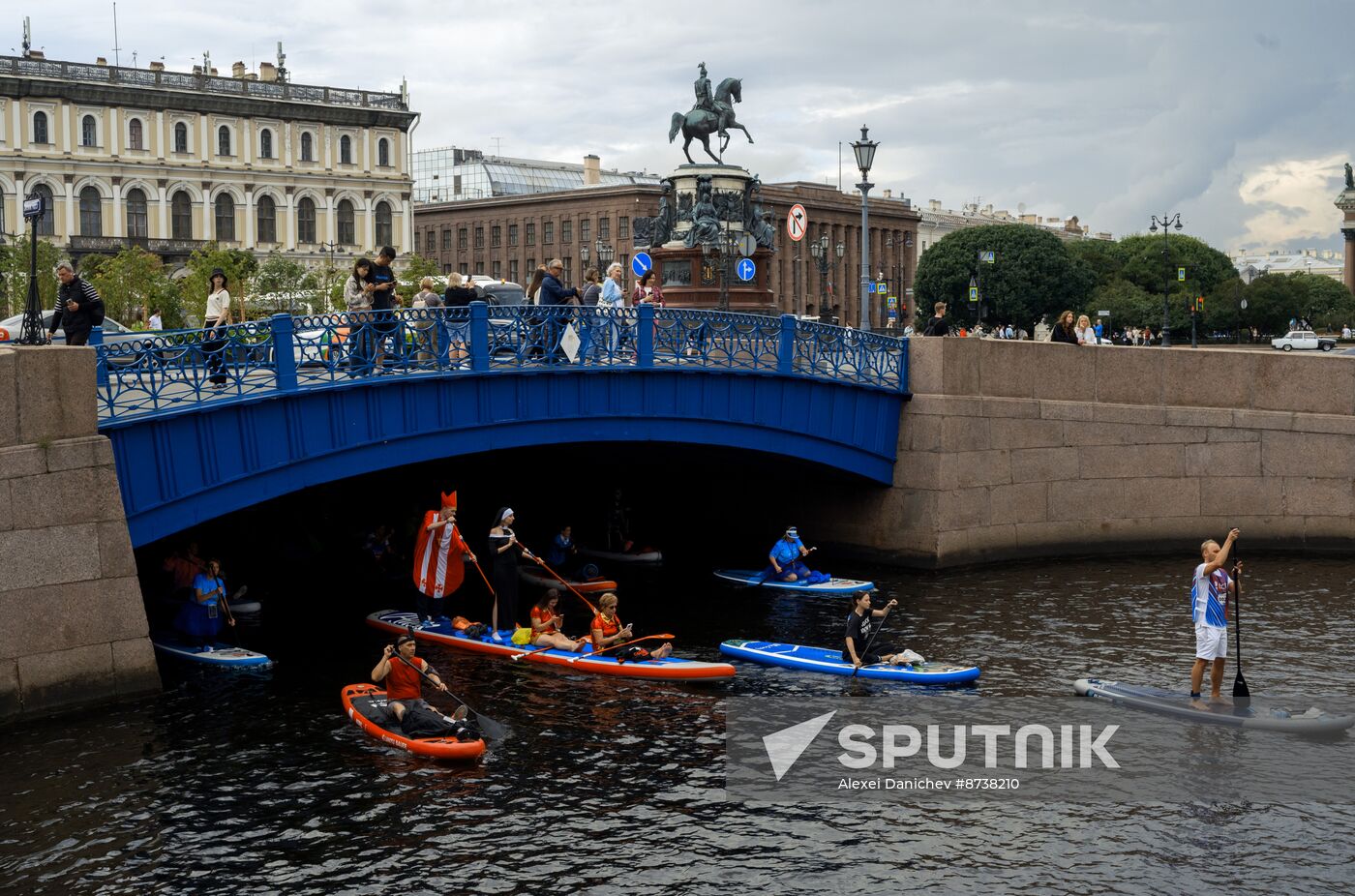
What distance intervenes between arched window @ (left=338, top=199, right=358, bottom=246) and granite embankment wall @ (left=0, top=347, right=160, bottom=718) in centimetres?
7985

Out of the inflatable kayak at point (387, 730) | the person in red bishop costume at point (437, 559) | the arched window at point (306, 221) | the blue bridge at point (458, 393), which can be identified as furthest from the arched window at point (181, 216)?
the inflatable kayak at point (387, 730)

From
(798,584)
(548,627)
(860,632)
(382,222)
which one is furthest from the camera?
(382,222)

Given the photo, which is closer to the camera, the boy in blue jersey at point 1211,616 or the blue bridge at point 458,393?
the boy in blue jersey at point 1211,616

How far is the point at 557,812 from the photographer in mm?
14594

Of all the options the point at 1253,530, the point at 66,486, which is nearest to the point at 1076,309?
the point at 1253,530

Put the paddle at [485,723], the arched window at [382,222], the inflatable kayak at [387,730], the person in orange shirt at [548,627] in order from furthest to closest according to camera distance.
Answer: the arched window at [382,222], the person in orange shirt at [548,627], the paddle at [485,723], the inflatable kayak at [387,730]

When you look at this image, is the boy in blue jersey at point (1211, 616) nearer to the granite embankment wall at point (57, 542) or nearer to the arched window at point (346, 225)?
the granite embankment wall at point (57, 542)

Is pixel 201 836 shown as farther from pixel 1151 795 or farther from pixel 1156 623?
pixel 1156 623

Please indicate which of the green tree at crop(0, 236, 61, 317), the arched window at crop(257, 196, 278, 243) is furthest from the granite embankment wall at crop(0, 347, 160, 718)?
the arched window at crop(257, 196, 278, 243)

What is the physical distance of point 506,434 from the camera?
73.8 feet

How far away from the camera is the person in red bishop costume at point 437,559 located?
2192 centimetres

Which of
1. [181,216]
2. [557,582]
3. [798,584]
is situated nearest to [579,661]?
[557,582]

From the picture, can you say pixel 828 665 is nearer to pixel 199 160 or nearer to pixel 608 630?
pixel 608 630

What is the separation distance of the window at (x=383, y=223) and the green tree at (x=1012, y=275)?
37.2m
